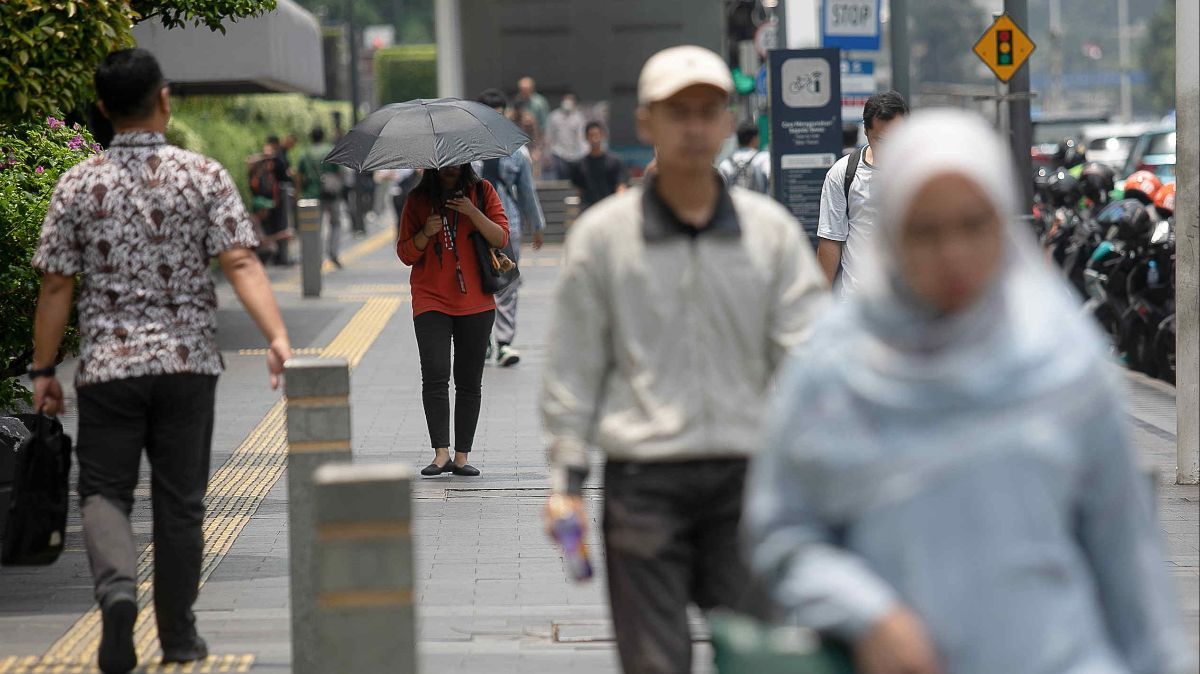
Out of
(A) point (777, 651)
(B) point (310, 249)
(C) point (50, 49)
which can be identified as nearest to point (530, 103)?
(B) point (310, 249)

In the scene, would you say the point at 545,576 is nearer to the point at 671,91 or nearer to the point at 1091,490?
the point at 671,91

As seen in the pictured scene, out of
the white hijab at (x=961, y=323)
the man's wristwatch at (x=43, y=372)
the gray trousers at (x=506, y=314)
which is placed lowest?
the gray trousers at (x=506, y=314)

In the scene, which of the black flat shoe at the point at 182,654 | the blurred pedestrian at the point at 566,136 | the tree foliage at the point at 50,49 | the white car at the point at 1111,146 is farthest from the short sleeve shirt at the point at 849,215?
the blurred pedestrian at the point at 566,136

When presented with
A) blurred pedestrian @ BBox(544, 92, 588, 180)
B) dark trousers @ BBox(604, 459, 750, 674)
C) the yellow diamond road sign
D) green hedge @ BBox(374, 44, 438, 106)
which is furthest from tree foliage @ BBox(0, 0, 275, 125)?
green hedge @ BBox(374, 44, 438, 106)

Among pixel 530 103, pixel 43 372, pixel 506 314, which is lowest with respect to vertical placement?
pixel 506 314

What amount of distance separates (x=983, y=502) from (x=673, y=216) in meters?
1.60

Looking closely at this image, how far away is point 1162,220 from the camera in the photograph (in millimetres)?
12969

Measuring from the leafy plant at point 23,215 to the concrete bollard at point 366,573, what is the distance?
3365 mm

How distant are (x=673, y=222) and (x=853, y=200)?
13.8 feet

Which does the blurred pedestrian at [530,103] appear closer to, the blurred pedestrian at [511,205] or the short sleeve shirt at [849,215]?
the blurred pedestrian at [511,205]

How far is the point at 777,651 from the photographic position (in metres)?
2.73

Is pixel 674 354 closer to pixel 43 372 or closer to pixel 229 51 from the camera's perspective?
pixel 43 372

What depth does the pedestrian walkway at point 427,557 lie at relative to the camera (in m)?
5.96

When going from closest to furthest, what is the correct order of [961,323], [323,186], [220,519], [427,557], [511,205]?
[961,323] < [427,557] < [220,519] < [511,205] < [323,186]
